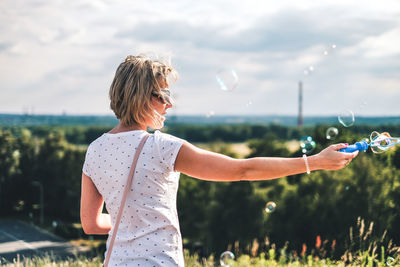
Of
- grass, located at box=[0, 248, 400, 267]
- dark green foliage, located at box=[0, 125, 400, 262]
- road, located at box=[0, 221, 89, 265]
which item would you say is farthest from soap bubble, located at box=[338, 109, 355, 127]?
dark green foliage, located at box=[0, 125, 400, 262]

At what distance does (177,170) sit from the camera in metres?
1.88

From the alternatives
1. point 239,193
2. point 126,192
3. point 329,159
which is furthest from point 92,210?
point 239,193

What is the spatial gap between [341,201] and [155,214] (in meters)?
20.9

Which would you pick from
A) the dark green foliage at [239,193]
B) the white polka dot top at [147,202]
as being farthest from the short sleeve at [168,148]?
the dark green foliage at [239,193]

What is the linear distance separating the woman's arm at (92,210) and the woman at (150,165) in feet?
0.42

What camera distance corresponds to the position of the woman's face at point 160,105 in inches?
76.4

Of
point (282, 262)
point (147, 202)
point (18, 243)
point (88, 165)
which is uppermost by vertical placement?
point (88, 165)

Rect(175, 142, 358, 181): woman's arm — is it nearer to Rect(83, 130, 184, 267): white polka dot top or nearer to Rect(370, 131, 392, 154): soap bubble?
Rect(83, 130, 184, 267): white polka dot top

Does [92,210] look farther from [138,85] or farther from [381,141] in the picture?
[381,141]

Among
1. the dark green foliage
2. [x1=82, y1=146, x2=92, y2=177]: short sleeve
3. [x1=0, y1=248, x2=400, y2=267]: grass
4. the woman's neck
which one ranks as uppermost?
the woman's neck

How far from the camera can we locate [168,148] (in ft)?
5.99

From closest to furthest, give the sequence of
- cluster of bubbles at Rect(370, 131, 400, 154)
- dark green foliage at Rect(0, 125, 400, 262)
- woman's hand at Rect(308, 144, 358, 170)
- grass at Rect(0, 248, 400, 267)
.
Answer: woman's hand at Rect(308, 144, 358, 170) < cluster of bubbles at Rect(370, 131, 400, 154) < grass at Rect(0, 248, 400, 267) < dark green foliage at Rect(0, 125, 400, 262)

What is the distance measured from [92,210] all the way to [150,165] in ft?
1.58

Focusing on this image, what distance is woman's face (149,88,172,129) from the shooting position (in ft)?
6.36
